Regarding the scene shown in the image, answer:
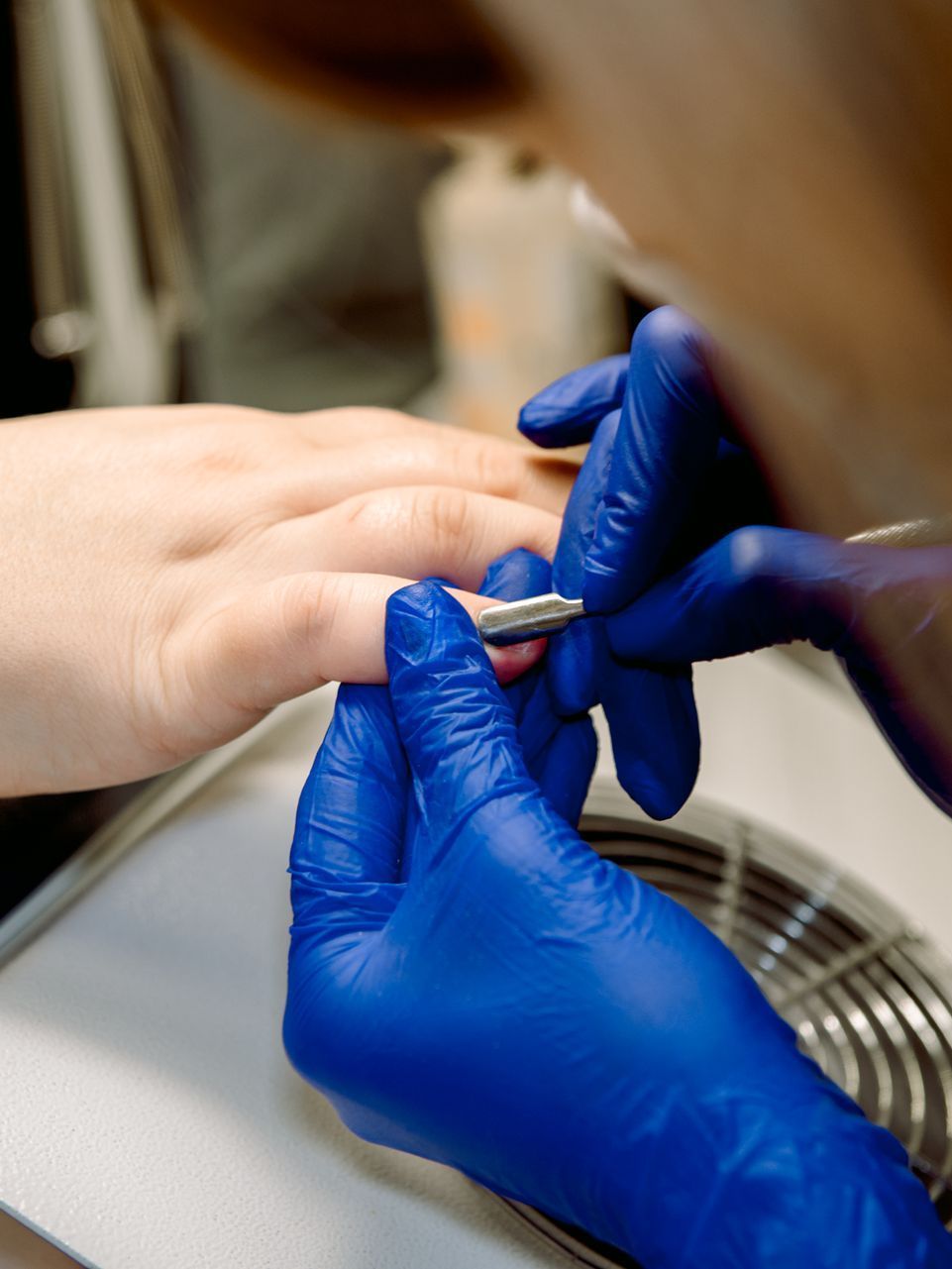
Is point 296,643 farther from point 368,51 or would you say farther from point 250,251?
point 250,251

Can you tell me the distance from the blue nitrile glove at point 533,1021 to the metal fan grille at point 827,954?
0.14 metres

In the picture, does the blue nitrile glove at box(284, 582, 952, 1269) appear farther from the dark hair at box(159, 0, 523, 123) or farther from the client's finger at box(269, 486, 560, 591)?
the dark hair at box(159, 0, 523, 123)

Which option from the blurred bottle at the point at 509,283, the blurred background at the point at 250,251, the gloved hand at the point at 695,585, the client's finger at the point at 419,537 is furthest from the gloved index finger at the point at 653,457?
the blurred bottle at the point at 509,283

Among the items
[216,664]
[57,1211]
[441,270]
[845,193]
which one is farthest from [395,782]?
[441,270]

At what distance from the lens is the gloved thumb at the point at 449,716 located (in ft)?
1.79

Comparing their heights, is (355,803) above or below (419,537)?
below

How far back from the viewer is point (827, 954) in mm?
715

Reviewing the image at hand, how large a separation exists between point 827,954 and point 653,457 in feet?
1.19

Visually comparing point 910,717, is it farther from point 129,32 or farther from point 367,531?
point 129,32

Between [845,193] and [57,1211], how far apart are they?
573mm

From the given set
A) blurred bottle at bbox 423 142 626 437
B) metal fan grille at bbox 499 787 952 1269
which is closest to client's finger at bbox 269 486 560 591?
metal fan grille at bbox 499 787 952 1269

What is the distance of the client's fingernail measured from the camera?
63 cm

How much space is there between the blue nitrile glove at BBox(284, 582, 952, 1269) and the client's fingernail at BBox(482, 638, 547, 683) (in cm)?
4

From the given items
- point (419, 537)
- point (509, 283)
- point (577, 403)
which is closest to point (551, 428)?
point (577, 403)
